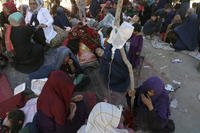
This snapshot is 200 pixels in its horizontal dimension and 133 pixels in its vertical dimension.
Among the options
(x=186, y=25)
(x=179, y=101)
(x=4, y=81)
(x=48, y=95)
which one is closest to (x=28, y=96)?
(x=4, y=81)

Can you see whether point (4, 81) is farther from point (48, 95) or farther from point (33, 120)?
point (48, 95)

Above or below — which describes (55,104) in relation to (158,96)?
above

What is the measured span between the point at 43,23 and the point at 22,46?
0.89m

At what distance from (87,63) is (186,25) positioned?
2404 mm

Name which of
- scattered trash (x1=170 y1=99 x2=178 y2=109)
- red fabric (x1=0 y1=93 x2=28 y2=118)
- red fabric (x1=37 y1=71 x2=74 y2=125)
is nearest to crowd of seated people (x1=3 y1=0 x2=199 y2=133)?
red fabric (x1=37 y1=71 x2=74 y2=125)

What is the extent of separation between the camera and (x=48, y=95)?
3.73 m

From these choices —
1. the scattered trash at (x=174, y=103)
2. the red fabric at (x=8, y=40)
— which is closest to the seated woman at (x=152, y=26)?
the scattered trash at (x=174, y=103)

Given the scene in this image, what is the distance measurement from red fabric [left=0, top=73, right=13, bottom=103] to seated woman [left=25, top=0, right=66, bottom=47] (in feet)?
3.24

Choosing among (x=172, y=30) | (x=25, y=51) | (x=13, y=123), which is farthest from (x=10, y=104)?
(x=172, y=30)

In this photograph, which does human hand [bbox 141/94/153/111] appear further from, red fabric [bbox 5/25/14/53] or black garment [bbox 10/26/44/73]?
red fabric [bbox 5/25/14/53]

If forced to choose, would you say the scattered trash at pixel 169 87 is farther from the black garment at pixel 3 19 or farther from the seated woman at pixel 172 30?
the black garment at pixel 3 19

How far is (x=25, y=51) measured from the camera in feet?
18.3

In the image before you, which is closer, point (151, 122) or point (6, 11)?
point (151, 122)

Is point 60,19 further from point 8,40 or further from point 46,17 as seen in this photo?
point 8,40
